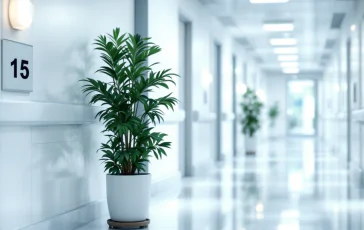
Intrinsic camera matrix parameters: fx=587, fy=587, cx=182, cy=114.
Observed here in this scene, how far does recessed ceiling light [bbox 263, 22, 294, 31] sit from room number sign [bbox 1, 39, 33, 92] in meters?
11.1

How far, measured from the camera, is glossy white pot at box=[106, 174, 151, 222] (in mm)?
6016

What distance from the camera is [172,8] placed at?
10.1 m

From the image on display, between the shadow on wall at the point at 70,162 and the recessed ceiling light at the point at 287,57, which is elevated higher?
the recessed ceiling light at the point at 287,57

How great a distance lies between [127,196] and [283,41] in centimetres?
1399

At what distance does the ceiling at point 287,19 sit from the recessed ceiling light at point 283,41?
0.62 feet

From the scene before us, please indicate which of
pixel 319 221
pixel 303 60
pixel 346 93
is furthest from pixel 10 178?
pixel 303 60

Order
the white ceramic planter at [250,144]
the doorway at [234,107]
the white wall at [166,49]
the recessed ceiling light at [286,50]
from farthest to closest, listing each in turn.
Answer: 1. the recessed ceiling light at [286,50]
2. the white ceramic planter at [250,144]
3. the doorway at [234,107]
4. the white wall at [166,49]

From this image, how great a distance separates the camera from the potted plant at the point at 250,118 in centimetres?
1938

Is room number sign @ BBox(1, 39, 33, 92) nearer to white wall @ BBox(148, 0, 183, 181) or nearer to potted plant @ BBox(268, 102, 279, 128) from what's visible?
white wall @ BBox(148, 0, 183, 181)

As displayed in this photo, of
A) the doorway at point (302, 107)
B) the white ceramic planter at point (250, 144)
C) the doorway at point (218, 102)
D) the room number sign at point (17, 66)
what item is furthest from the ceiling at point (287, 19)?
the doorway at point (302, 107)

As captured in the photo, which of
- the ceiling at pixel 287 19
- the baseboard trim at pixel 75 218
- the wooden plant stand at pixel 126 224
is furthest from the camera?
the ceiling at pixel 287 19

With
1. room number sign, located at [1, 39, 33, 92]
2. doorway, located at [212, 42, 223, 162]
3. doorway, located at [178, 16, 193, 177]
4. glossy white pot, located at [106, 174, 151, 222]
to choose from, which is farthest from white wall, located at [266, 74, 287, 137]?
room number sign, located at [1, 39, 33, 92]

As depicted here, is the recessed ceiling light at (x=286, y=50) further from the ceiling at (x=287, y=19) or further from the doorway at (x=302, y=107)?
the doorway at (x=302, y=107)

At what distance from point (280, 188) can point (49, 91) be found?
17.4 ft
